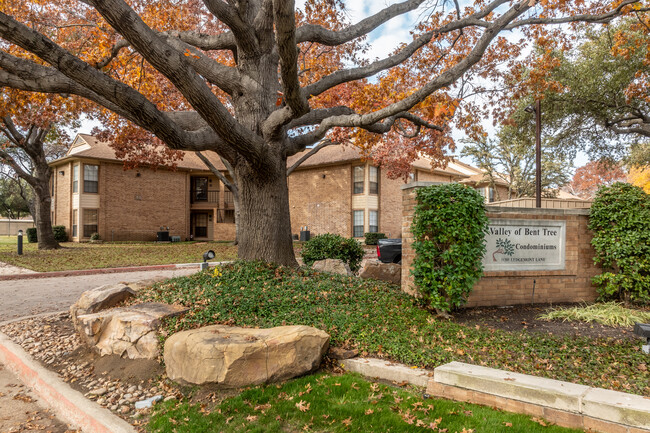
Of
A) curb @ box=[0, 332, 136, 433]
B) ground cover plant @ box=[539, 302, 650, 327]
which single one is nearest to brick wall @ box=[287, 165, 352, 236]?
ground cover plant @ box=[539, 302, 650, 327]

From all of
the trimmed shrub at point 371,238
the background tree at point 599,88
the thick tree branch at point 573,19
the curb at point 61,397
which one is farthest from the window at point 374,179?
the curb at point 61,397

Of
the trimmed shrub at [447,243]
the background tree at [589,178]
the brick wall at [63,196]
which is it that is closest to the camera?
the trimmed shrub at [447,243]

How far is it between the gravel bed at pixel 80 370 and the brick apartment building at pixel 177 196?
21615 millimetres

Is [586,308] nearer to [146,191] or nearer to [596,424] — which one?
[596,424]

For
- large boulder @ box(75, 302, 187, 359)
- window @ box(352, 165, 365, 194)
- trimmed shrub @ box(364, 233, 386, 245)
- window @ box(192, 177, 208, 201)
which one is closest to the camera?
large boulder @ box(75, 302, 187, 359)

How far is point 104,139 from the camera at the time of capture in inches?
734

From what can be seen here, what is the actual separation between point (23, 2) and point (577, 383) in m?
14.4

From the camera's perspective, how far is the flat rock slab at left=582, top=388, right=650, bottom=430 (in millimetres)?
2963

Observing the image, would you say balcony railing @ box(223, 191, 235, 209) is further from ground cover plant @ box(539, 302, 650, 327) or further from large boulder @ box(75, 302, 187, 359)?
ground cover plant @ box(539, 302, 650, 327)

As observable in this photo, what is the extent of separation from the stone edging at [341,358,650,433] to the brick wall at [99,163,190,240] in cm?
2717

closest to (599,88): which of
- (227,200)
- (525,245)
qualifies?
(525,245)

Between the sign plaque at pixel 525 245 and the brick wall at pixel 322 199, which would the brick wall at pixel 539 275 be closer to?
the sign plaque at pixel 525 245

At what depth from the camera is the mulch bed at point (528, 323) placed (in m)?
5.43

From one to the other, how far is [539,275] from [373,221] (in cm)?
2013
